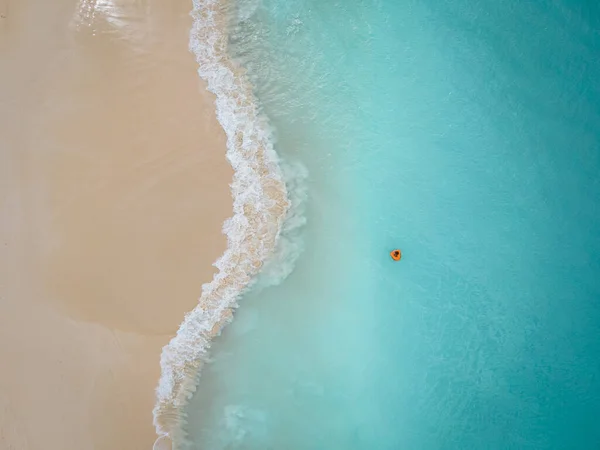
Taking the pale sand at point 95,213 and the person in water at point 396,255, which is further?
the person in water at point 396,255

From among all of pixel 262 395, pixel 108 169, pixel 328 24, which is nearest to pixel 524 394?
pixel 262 395

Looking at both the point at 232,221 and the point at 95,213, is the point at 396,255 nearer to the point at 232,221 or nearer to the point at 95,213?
the point at 232,221

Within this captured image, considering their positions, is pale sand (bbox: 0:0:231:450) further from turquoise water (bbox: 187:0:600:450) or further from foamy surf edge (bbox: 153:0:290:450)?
turquoise water (bbox: 187:0:600:450)

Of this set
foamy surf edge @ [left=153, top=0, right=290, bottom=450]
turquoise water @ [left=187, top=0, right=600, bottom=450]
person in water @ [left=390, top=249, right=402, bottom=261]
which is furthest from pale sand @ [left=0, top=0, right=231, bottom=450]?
person in water @ [left=390, top=249, right=402, bottom=261]

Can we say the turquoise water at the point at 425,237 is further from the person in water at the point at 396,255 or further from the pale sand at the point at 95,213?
the pale sand at the point at 95,213

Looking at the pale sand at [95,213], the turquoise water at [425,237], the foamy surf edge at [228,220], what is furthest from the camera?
the turquoise water at [425,237]

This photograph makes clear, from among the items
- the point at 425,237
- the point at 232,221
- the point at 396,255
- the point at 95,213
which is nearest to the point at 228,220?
the point at 232,221

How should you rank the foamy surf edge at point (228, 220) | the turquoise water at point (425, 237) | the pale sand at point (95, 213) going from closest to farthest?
the pale sand at point (95, 213), the foamy surf edge at point (228, 220), the turquoise water at point (425, 237)

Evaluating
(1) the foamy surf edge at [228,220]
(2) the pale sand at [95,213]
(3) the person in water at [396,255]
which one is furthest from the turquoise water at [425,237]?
(2) the pale sand at [95,213]

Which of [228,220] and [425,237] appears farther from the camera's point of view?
[425,237]
